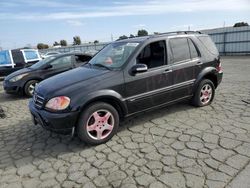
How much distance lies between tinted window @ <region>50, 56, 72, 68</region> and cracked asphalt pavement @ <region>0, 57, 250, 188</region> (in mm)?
3540

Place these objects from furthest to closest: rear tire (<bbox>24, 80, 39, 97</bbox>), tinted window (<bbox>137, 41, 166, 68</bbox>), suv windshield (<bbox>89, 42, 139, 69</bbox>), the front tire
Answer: rear tire (<bbox>24, 80, 39, 97</bbox>), tinted window (<bbox>137, 41, 166, 68</bbox>), suv windshield (<bbox>89, 42, 139, 69</bbox>), the front tire

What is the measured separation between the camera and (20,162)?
3.75 metres

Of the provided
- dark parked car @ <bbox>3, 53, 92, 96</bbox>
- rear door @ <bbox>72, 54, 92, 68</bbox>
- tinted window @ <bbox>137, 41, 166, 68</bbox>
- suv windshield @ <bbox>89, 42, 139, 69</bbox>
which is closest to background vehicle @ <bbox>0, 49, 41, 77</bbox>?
dark parked car @ <bbox>3, 53, 92, 96</bbox>

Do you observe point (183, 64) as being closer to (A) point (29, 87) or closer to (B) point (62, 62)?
(B) point (62, 62)

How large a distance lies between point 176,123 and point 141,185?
204 cm

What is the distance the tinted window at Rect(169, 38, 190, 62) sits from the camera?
16.0 feet

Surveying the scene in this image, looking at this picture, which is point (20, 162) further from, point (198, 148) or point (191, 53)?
point (191, 53)

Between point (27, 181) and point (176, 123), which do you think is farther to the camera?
point (176, 123)

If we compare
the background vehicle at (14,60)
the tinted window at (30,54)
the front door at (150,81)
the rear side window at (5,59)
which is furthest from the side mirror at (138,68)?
the rear side window at (5,59)

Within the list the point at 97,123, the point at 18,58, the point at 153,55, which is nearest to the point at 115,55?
the point at 153,55

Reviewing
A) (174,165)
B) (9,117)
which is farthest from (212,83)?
(9,117)

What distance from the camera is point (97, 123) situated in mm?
3990

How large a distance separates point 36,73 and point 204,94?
5.73 meters

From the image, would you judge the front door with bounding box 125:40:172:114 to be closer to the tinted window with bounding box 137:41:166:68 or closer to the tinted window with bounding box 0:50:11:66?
the tinted window with bounding box 137:41:166:68
